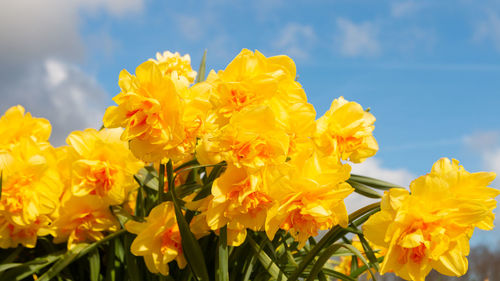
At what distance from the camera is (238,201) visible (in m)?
0.81

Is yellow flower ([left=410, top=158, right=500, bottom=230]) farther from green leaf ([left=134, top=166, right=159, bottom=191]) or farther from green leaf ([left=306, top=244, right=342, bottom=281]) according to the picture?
green leaf ([left=134, top=166, right=159, bottom=191])

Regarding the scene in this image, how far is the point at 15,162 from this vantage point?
1176 millimetres

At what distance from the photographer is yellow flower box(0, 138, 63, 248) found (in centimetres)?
115

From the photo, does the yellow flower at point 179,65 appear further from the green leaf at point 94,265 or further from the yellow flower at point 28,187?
the green leaf at point 94,265

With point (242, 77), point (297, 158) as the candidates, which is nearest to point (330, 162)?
point (297, 158)

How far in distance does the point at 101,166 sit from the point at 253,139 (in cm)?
51

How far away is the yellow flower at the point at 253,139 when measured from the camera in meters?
0.76

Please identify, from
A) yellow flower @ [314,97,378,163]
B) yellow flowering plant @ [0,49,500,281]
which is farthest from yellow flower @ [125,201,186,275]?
yellow flower @ [314,97,378,163]

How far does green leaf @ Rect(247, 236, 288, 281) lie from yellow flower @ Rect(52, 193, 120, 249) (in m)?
0.44

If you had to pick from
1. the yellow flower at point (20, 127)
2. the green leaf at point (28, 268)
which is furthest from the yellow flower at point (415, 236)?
the yellow flower at point (20, 127)

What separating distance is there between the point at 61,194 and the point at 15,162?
146 mm

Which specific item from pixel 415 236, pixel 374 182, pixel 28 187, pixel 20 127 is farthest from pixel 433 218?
pixel 20 127

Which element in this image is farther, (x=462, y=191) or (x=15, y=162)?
(x=15, y=162)

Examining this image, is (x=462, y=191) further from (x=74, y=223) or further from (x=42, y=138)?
(x=42, y=138)
